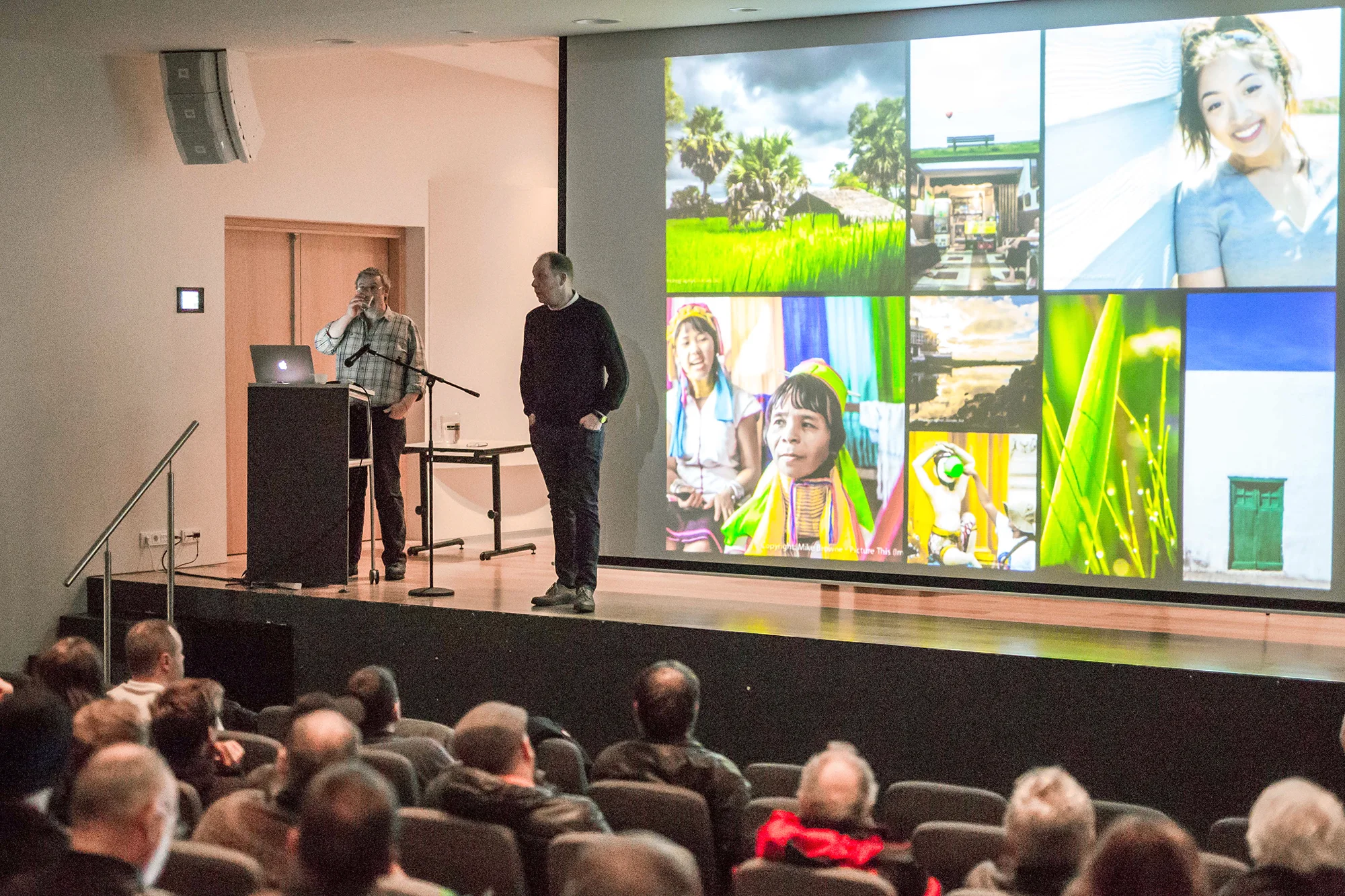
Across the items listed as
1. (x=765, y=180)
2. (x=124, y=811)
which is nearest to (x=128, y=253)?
(x=765, y=180)

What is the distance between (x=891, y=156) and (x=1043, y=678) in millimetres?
2271

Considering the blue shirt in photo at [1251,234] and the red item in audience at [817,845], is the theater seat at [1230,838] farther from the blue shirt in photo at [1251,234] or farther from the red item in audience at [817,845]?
the blue shirt in photo at [1251,234]

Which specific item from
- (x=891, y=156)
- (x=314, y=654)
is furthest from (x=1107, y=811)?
(x=314, y=654)

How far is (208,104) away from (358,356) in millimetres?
1606

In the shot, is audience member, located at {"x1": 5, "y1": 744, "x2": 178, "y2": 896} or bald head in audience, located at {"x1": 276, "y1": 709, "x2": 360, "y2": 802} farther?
bald head in audience, located at {"x1": 276, "y1": 709, "x2": 360, "y2": 802}

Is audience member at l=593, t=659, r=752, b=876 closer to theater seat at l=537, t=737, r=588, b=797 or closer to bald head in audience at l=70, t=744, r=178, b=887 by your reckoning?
theater seat at l=537, t=737, r=588, b=797

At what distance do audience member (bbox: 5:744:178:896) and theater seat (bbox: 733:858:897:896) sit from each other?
1.09 metres

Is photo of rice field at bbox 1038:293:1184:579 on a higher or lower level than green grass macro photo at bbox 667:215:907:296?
lower

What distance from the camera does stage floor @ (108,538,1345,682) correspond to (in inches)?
201

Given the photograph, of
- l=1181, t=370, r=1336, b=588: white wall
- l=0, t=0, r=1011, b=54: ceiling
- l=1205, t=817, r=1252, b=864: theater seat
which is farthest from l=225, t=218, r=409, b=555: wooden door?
l=1205, t=817, r=1252, b=864: theater seat

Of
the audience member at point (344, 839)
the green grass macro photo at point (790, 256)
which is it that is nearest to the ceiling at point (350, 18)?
the green grass macro photo at point (790, 256)

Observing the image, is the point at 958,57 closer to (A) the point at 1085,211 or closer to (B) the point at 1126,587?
(A) the point at 1085,211

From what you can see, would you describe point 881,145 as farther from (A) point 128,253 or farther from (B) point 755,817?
(A) point 128,253

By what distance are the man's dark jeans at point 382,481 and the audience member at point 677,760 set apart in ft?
12.0
